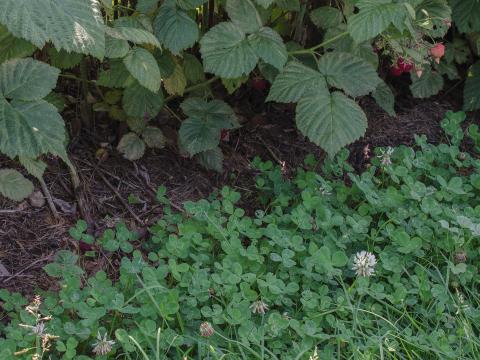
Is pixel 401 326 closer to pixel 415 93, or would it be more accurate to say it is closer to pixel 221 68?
pixel 221 68

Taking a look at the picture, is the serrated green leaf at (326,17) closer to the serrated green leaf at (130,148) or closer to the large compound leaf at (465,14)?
the large compound leaf at (465,14)

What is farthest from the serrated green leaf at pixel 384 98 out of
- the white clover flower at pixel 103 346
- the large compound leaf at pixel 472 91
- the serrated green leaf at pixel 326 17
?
the white clover flower at pixel 103 346

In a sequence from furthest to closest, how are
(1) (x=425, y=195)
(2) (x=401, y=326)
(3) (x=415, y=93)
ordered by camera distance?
(3) (x=415, y=93) → (1) (x=425, y=195) → (2) (x=401, y=326)

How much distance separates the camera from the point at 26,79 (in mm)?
2184

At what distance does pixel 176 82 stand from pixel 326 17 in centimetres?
69

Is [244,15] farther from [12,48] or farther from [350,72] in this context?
[12,48]

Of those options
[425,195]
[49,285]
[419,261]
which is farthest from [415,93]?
[49,285]

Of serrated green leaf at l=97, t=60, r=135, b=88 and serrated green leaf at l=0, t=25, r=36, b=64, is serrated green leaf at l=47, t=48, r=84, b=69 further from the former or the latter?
serrated green leaf at l=0, t=25, r=36, b=64

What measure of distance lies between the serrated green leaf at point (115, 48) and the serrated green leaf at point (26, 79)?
23 cm

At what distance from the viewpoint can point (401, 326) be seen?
2395mm

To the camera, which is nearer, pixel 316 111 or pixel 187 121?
pixel 316 111

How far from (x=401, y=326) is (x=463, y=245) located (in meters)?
0.42

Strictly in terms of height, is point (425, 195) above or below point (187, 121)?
below

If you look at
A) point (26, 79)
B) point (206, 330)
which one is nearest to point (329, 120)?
point (206, 330)
